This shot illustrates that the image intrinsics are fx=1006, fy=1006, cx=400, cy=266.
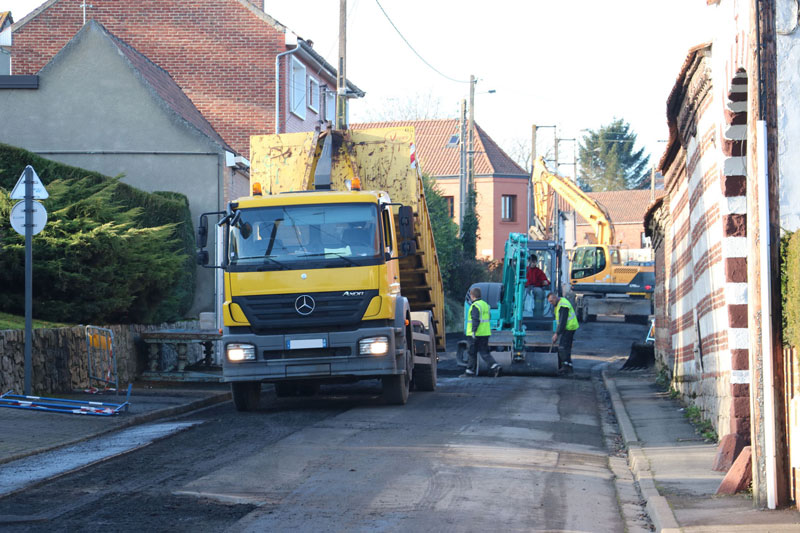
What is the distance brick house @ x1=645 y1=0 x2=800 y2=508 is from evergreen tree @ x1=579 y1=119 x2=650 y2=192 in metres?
90.5

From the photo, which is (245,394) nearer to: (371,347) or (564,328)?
(371,347)

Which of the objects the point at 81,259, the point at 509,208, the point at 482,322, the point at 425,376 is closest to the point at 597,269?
the point at 482,322

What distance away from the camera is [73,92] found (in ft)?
86.1

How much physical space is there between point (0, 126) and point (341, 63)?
9498mm

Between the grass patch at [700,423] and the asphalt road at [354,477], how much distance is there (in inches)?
39.6

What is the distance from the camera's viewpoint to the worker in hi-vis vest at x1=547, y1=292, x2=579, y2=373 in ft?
68.9

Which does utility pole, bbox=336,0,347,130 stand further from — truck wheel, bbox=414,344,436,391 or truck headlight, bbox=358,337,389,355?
truck headlight, bbox=358,337,389,355

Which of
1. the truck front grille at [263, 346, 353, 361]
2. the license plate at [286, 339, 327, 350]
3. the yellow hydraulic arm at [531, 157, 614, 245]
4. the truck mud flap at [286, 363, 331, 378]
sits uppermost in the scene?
the yellow hydraulic arm at [531, 157, 614, 245]

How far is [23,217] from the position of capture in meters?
13.0

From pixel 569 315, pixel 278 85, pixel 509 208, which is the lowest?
pixel 569 315

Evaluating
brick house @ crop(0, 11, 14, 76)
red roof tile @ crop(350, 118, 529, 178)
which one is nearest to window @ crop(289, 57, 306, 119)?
brick house @ crop(0, 11, 14, 76)

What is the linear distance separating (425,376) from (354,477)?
27.0ft

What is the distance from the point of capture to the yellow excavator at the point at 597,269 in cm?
3978

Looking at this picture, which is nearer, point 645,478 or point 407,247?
point 645,478
